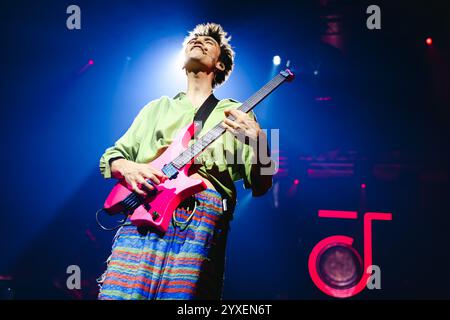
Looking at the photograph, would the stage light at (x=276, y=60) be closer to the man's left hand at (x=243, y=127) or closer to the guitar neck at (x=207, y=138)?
the guitar neck at (x=207, y=138)

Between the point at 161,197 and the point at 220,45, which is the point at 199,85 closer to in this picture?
the point at 220,45

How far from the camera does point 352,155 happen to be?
186 inches

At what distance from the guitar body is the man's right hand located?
4cm

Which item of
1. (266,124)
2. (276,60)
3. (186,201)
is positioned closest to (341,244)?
(266,124)

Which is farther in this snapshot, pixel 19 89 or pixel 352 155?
pixel 352 155

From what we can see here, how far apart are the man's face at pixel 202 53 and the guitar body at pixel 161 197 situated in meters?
0.78

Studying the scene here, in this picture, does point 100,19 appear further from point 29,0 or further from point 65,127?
point 65,127

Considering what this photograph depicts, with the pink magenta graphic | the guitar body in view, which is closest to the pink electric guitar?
the guitar body

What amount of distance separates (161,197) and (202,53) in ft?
3.92

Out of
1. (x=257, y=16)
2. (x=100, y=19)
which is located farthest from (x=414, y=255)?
(x=100, y=19)

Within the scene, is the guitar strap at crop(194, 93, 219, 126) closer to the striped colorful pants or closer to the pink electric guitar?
the pink electric guitar

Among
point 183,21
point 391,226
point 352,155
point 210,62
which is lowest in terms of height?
point 391,226

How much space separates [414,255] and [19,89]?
4.45 metres
